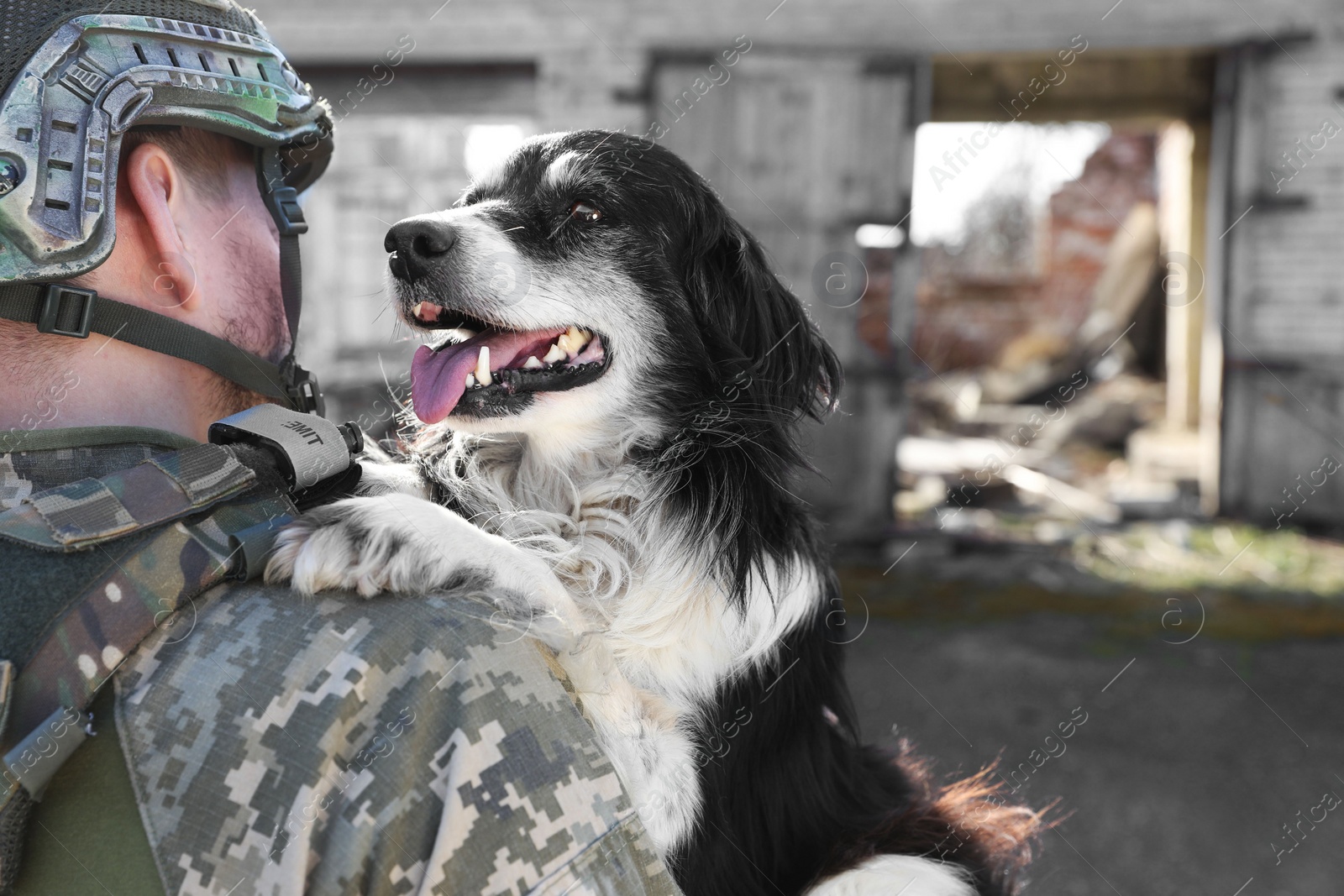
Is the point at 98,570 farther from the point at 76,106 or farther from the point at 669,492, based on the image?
the point at 669,492

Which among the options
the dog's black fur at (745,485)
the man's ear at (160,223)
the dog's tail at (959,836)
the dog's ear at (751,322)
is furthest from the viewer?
the dog's ear at (751,322)

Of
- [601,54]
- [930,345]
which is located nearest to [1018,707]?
[601,54]

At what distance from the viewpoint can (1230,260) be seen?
303 inches

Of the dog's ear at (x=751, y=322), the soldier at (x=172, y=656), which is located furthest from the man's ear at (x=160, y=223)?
the dog's ear at (x=751, y=322)

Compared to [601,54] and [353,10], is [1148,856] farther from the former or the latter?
[353,10]

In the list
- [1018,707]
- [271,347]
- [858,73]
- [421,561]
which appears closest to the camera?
[421,561]

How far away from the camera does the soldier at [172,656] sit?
1.09 metres

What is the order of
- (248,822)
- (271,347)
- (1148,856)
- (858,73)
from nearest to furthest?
1. (248,822)
2. (271,347)
3. (1148,856)
4. (858,73)

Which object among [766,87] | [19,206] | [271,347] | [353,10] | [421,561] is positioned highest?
[353,10]

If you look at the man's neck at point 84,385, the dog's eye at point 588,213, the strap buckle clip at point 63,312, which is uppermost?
the dog's eye at point 588,213

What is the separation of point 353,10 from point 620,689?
719 cm

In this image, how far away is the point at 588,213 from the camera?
7.43 feet

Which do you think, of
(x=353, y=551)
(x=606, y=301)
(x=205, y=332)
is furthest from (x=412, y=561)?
(x=606, y=301)

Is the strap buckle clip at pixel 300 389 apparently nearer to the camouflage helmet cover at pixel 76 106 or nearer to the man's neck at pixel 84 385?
the man's neck at pixel 84 385
